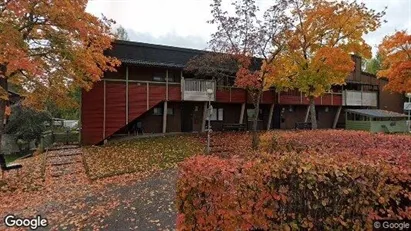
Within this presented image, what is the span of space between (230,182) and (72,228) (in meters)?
4.83

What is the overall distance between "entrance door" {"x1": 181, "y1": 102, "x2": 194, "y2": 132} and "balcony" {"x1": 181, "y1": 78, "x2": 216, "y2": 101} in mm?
2450

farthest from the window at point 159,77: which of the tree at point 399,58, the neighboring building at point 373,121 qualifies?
the neighboring building at point 373,121

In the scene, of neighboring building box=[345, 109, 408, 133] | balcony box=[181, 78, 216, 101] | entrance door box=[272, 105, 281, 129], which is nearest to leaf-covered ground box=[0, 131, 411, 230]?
balcony box=[181, 78, 216, 101]

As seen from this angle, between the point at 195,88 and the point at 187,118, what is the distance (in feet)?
11.4

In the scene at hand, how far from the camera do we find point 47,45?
38.9ft

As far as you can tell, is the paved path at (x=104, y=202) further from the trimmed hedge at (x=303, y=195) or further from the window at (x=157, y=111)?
the window at (x=157, y=111)

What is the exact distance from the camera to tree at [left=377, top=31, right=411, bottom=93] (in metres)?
22.8

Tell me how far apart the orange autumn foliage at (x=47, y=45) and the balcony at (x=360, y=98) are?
28.1m

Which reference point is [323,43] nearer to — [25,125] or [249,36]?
[249,36]

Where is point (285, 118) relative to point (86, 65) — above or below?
below

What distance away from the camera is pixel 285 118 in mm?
30312

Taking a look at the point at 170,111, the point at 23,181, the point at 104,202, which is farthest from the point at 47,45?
the point at 170,111

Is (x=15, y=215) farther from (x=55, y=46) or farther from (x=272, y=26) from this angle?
(x=272, y=26)

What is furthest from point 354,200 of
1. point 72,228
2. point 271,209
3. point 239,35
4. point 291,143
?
point 239,35
